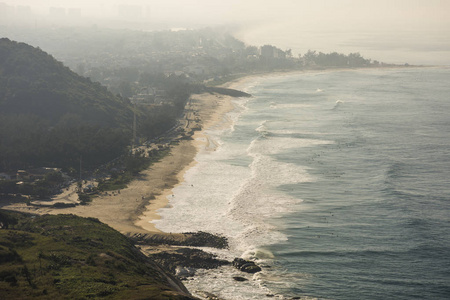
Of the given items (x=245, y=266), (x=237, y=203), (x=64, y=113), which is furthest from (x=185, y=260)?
(x=64, y=113)

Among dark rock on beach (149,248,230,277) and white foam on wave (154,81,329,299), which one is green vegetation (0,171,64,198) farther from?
dark rock on beach (149,248,230,277)

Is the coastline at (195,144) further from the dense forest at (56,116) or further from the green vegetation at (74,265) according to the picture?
the green vegetation at (74,265)

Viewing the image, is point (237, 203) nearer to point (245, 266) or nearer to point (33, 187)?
point (245, 266)

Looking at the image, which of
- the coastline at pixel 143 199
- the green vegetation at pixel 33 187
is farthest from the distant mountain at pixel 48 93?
the green vegetation at pixel 33 187

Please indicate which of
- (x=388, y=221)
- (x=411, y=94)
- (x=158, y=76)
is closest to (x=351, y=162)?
(x=388, y=221)

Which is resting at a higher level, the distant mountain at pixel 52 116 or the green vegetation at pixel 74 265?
the distant mountain at pixel 52 116

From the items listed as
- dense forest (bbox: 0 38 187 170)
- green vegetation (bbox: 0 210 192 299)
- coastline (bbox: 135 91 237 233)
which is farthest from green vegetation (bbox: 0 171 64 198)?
coastline (bbox: 135 91 237 233)

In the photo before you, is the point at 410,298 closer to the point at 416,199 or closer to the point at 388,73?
the point at 416,199
